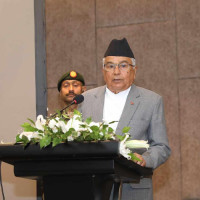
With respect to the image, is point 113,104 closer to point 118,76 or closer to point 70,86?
point 118,76

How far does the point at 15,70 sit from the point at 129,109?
2.98 m

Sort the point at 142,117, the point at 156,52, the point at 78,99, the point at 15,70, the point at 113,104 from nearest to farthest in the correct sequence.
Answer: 1. the point at 78,99
2. the point at 142,117
3. the point at 113,104
4. the point at 156,52
5. the point at 15,70

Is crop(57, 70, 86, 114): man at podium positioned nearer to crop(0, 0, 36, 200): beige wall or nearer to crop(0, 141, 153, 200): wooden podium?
crop(0, 0, 36, 200): beige wall

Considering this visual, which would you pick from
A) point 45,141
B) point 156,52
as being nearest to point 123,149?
point 45,141

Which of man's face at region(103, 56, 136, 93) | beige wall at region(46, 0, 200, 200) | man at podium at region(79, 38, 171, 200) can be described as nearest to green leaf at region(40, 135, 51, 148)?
man at podium at region(79, 38, 171, 200)

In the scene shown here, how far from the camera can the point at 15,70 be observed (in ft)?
18.6

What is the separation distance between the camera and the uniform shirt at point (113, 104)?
3.00 m

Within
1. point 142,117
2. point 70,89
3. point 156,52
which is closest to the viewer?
point 142,117

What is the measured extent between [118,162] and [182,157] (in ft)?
9.58

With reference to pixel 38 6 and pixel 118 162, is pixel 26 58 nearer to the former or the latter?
pixel 38 6

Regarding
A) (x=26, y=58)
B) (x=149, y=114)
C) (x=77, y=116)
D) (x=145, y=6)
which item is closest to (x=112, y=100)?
(x=149, y=114)

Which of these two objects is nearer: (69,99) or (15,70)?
(69,99)

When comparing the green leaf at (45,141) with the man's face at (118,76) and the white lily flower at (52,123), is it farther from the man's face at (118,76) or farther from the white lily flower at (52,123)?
the man's face at (118,76)

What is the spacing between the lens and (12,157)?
2.16 metres
